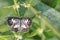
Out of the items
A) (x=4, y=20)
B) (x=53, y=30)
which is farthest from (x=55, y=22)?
(x=4, y=20)

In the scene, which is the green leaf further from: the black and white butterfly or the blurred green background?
the black and white butterfly

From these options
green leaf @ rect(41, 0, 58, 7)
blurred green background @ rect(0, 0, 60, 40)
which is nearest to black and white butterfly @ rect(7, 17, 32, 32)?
blurred green background @ rect(0, 0, 60, 40)

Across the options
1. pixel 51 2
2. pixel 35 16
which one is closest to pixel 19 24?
pixel 35 16

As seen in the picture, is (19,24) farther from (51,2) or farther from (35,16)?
(51,2)

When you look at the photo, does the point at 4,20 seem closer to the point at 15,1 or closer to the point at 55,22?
the point at 15,1

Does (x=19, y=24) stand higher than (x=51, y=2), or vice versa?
(x=51, y=2)
